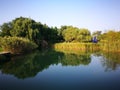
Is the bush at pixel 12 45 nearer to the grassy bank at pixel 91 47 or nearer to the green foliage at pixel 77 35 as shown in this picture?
the grassy bank at pixel 91 47

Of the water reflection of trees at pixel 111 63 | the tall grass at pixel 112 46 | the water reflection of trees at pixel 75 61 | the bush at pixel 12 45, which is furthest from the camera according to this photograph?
the tall grass at pixel 112 46

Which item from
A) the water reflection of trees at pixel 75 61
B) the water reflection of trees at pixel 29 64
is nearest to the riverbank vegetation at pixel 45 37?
the water reflection of trees at pixel 29 64

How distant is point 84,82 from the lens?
11086 millimetres

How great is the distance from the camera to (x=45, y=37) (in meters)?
50.5

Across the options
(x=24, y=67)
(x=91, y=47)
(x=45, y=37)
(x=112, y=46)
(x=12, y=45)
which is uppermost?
(x=45, y=37)

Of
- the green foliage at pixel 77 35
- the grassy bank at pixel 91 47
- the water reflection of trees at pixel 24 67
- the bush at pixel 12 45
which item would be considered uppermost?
the green foliage at pixel 77 35

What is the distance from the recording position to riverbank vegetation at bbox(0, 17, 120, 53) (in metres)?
26.7

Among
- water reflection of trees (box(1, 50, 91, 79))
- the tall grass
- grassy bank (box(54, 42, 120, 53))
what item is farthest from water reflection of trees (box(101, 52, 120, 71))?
grassy bank (box(54, 42, 120, 53))

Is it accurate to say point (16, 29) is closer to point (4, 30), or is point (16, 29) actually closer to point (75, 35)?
point (4, 30)

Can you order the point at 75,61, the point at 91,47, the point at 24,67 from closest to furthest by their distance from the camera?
the point at 24,67
the point at 75,61
the point at 91,47

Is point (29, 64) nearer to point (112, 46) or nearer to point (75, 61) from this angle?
point (75, 61)

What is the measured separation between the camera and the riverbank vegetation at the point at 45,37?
87.5 ft

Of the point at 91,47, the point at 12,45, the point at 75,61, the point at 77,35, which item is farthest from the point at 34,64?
the point at 77,35

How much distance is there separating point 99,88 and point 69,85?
160 centimetres
